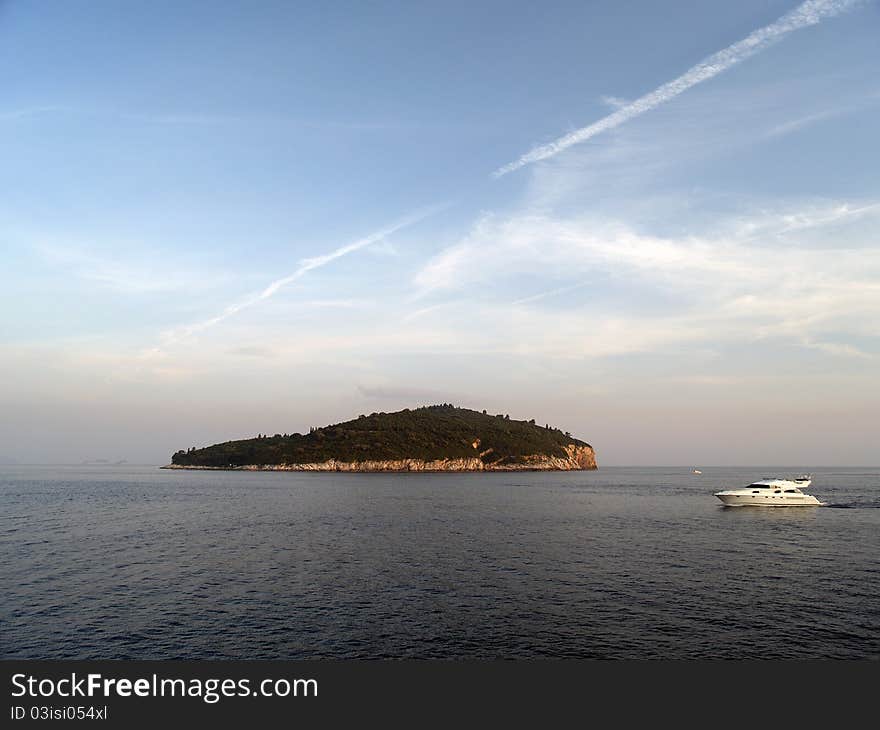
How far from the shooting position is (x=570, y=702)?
23.5 m

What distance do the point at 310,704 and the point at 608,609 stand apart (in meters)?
24.3

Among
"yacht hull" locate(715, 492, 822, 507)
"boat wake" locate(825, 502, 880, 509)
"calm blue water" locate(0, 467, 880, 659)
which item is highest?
"calm blue water" locate(0, 467, 880, 659)

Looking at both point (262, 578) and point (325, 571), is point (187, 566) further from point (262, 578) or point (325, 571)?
point (325, 571)

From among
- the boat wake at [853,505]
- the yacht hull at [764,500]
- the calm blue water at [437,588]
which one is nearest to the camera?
the calm blue water at [437,588]

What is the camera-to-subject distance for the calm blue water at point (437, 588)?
32062mm

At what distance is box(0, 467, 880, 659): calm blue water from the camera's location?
105 ft

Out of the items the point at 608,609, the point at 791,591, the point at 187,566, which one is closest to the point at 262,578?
the point at 187,566

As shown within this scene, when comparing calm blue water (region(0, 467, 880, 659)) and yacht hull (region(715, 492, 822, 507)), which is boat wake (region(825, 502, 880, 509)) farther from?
calm blue water (region(0, 467, 880, 659))

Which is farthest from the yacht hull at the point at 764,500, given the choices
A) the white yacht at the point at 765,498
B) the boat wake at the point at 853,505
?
the boat wake at the point at 853,505

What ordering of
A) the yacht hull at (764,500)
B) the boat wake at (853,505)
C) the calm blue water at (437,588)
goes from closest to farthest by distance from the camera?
the calm blue water at (437,588) < the yacht hull at (764,500) < the boat wake at (853,505)

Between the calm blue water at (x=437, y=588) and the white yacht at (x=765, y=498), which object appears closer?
the calm blue water at (x=437, y=588)

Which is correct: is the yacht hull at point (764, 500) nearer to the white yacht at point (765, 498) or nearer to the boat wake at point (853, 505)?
the white yacht at point (765, 498)

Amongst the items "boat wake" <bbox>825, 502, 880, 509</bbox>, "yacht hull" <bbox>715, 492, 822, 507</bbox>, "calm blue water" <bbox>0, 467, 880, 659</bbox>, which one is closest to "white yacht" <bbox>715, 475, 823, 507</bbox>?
"yacht hull" <bbox>715, 492, 822, 507</bbox>

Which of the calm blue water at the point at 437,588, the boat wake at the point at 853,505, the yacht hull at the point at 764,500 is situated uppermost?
the calm blue water at the point at 437,588
